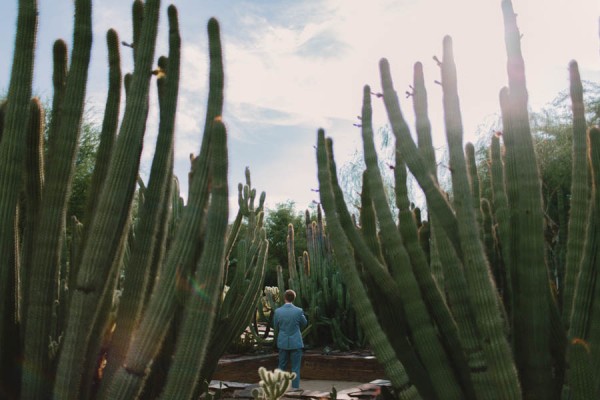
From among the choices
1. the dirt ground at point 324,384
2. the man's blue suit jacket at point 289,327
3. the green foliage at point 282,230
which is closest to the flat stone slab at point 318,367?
the dirt ground at point 324,384

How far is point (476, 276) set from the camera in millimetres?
2459

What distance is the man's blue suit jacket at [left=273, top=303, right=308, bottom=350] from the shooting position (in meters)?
9.16

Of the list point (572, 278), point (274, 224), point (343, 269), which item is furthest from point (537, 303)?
point (274, 224)

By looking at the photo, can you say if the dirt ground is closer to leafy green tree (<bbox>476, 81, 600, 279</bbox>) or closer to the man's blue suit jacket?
the man's blue suit jacket

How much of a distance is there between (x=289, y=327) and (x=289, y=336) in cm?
18

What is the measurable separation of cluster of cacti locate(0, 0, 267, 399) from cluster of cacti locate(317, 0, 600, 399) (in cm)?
73

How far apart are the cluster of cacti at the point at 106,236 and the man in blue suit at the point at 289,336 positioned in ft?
20.1

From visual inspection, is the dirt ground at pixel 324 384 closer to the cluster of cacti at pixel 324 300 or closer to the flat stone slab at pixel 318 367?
the flat stone slab at pixel 318 367

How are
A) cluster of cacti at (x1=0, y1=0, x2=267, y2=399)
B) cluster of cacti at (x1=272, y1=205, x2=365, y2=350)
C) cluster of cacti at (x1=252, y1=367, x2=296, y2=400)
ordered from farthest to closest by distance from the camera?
cluster of cacti at (x1=272, y1=205, x2=365, y2=350) → cluster of cacti at (x1=252, y1=367, x2=296, y2=400) → cluster of cacti at (x1=0, y1=0, x2=267, y2=399)

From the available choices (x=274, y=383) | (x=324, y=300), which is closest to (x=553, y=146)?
(x=324, y=300)

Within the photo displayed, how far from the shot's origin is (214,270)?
2.36 m

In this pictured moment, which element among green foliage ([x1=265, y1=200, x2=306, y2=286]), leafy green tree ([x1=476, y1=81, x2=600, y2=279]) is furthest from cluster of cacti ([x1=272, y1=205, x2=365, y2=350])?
green foliage ([x1=265, y1=200, x2=306, y2=286])

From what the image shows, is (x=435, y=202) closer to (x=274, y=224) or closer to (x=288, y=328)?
(x=288, y=328)

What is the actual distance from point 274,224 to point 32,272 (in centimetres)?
3808
